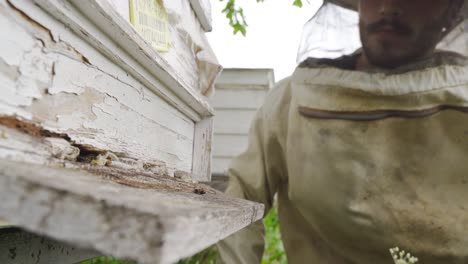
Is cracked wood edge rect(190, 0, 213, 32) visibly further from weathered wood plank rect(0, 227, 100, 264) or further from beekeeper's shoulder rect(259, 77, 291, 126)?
weathered wood plank rect(0, 227, 100, 264)

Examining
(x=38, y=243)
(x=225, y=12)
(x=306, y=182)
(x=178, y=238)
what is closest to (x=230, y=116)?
(x=225, y=12)

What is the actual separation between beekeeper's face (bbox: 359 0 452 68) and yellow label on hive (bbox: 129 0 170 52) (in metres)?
0.81

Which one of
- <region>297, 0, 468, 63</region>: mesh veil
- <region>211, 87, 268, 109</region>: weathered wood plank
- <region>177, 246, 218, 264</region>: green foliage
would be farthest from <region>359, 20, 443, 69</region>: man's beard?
<region>211, 87, 268, 109</region>: weathered wood plank

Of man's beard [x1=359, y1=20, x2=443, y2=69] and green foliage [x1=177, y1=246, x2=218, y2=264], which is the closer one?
man's beard [x1=359, y1=20, x2=443, y2=69]

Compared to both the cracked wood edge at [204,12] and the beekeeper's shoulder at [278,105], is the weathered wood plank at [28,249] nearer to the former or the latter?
the beekeeper's shoulder at [278,105]

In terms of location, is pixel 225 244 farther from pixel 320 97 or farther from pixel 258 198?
pixel 320 97

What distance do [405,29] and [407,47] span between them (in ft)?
0.23

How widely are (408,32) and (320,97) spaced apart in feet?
1.30

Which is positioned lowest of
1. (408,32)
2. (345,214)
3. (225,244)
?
(225,244)

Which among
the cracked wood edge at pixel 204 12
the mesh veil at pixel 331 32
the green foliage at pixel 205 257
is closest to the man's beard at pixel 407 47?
the mesh veil at pixel 331 32

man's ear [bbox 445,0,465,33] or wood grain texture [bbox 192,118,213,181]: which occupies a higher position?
man's ear [bbox 445,0,465,33]

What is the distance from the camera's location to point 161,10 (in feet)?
3.99

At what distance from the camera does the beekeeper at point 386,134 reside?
1.16 meters

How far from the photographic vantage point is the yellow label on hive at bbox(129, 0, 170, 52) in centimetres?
102
